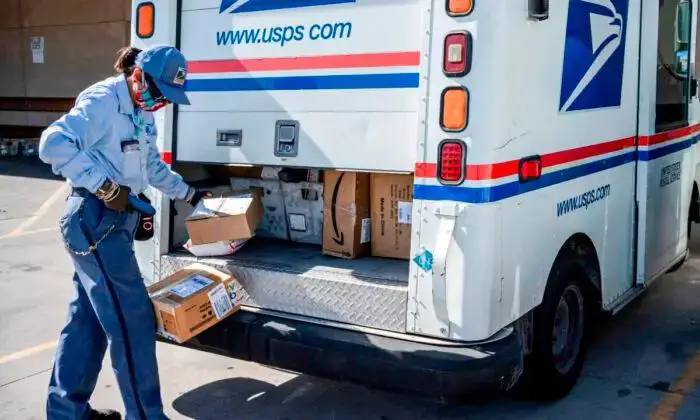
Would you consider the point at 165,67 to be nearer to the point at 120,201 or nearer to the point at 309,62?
the point at 120,201

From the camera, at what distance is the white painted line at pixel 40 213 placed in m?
9.70

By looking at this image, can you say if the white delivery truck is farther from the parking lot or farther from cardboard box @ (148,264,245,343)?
the parking lot

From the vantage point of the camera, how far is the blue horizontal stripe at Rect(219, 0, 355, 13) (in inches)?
163

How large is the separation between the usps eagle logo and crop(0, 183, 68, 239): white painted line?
7.24 metres

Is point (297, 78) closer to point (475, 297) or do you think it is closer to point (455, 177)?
point (455, 177)

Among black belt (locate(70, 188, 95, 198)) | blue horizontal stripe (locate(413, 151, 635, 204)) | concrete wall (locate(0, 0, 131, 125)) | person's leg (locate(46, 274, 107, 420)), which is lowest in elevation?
person's leg (locate(46, 274, 107, 420))

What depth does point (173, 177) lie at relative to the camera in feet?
14.2

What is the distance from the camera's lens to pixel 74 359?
3918 millimetres

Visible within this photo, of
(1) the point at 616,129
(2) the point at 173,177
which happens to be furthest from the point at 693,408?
(2) the point at 173,177

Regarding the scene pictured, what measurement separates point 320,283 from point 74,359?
4.04 ft

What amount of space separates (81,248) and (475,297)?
5.82 feet

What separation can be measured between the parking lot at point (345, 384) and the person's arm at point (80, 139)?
1584mm

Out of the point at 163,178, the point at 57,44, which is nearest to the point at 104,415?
the point at 163,178

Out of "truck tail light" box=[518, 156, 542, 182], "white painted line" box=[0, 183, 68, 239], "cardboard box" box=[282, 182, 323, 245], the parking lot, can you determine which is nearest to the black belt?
"cardboard box" box=[282, 182, 323, 245]
